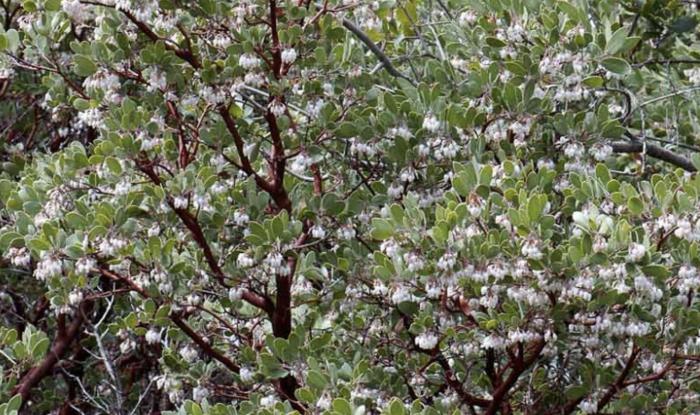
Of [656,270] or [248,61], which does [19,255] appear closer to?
[248,61]

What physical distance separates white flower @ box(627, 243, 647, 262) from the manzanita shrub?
1.3 inches

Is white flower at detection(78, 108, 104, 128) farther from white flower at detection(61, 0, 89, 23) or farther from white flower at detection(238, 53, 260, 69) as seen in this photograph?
white flower at detection(238, 53, 260, 69)

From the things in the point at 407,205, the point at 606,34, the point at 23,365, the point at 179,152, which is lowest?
the point at 23,365

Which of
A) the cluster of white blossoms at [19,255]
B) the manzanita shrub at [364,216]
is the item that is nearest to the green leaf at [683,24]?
the manzanita shrub at [364,216]

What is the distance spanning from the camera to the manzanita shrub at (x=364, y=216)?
317 centimetres

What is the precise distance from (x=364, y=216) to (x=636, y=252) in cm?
112

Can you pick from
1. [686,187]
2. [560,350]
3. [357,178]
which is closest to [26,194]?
[357,178]

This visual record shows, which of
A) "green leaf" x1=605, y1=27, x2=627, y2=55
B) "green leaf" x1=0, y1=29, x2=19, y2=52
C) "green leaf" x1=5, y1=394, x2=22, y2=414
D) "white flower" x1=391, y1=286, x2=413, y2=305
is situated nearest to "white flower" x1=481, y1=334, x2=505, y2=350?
"white flower" x1=391, y1=286, x2=413, y2=305

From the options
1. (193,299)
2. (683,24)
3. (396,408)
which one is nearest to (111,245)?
(193,299)

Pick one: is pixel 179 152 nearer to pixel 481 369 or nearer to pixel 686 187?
pixel 481 369

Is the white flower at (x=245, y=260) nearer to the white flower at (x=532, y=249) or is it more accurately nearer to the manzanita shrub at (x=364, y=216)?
the manzanita shrub at (x=364, y=216)

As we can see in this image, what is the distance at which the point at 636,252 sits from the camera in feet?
9.41

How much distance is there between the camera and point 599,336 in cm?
341

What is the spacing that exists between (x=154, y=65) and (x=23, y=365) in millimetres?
1429
